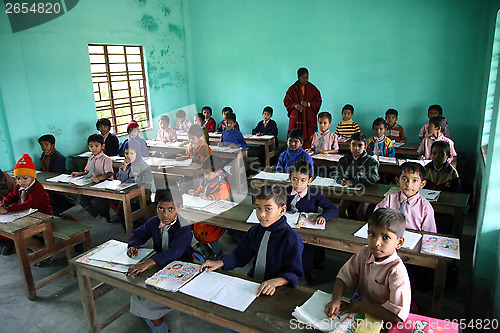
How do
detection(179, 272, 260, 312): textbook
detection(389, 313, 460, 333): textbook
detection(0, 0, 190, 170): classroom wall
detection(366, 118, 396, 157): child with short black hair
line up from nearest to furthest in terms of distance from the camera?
detection(389, 313, 460, 333): textbook → detection(179, 272, 260, 312): textbook → detection(366, 118, 396, 157): child with short black hair → detection(0, 0, 190, 170): classroom wall

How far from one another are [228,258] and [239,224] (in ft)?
2.40

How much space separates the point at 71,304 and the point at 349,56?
19.0 ft

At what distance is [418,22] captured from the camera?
19.3 feet

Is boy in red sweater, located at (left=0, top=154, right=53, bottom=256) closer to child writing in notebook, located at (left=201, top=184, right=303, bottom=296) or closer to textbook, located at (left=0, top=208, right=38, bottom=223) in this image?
textbook, located at (left=0, top=208, right=38, bottom=223)

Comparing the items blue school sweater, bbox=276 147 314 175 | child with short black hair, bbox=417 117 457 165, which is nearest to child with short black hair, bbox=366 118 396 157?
child with short black hair, bbox=417 117 457 165

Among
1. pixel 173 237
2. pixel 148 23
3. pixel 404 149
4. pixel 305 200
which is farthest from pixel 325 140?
pixel 148 23

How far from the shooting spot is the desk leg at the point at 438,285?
206 cm

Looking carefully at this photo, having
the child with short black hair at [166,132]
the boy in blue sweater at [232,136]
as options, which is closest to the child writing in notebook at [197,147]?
the boy in blue sweater at [232,136]

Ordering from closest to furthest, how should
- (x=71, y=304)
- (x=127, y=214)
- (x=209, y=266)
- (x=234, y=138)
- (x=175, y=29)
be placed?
1. (x=209, y=266)
2. (x=71, y=304)
3. (x=127, y=214)
4. (x=234, y=138)
5. (x=175, y=29)

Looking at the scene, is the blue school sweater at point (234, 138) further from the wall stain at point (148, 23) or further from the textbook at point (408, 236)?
the textbook at point (408, 236)

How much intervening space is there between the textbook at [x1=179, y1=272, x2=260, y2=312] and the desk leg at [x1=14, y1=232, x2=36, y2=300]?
181cm

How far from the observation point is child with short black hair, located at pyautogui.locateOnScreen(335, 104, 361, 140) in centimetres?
609

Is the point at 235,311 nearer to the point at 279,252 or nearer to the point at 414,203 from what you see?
the point at 279,252

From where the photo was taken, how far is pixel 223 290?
174cm
